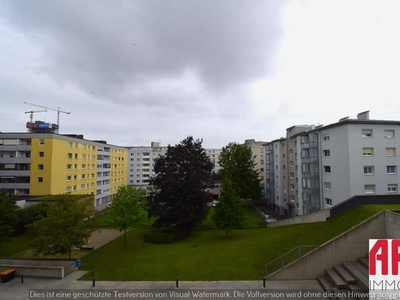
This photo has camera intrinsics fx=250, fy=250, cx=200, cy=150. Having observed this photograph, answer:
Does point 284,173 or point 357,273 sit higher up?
point 284,173

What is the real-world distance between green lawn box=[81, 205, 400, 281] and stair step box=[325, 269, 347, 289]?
3414 millimetres

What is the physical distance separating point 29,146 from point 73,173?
8021mm

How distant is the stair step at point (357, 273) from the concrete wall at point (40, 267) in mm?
16165

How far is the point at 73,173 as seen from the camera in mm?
43594

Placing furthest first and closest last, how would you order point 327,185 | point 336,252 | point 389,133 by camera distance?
point 327,185 < point 389,133 < point 336,252

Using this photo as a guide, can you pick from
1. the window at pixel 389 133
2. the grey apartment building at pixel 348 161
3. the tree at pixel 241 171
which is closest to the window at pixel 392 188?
the grey apartment building at pixel 348 161

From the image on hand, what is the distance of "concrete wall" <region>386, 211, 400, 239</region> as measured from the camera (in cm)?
1322

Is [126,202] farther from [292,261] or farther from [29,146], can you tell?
[29,146]

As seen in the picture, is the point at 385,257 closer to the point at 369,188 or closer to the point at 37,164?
the point at 369,188

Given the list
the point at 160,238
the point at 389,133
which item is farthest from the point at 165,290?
the point at 389,133

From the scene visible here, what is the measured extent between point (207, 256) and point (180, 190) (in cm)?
959

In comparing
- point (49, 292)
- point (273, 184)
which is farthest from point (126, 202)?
point (273, 184)

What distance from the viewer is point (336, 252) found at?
14117 mm

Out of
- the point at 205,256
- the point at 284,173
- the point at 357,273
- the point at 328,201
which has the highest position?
the point at 284,173
